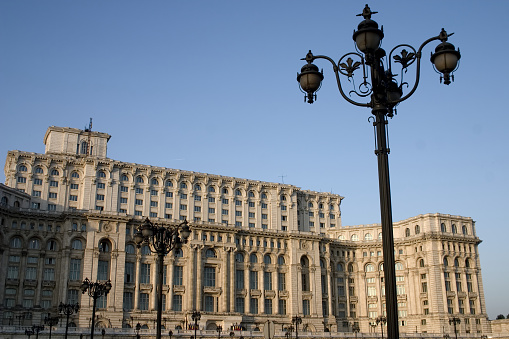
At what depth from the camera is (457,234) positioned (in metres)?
129

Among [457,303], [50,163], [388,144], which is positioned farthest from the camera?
[457,303]

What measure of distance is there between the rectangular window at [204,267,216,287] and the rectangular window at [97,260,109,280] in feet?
62.5

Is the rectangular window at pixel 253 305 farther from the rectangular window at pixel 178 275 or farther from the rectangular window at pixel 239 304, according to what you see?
the rectangular window at pixel 178 275

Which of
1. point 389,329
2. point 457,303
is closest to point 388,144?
point 389,329

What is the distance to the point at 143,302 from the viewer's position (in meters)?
108

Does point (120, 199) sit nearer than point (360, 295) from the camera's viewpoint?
Yes

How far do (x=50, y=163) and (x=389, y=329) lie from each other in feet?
363

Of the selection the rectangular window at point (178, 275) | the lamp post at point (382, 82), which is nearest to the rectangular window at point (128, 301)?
the rectangular window at point (178, 275)

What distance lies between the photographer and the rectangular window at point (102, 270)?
105312 mm

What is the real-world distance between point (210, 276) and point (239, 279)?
6474mm

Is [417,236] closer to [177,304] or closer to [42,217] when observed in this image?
[177,304]

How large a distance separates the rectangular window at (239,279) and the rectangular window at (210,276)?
16.0 ft

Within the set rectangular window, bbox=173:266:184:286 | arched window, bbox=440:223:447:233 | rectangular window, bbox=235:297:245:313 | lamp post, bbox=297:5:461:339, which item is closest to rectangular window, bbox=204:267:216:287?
rectangular window, bbox=173:266:184:286

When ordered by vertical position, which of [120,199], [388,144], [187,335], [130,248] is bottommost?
[187,335]
